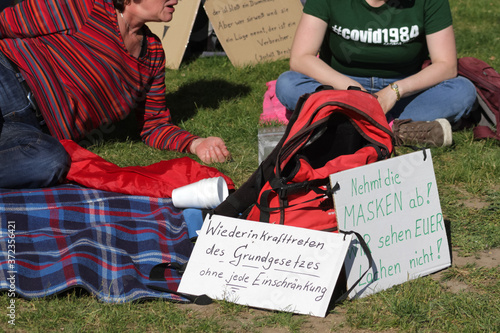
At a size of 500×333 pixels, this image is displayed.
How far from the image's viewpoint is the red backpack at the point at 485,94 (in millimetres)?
4125

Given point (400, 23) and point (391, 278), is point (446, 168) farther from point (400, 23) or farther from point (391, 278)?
point (391, 278)

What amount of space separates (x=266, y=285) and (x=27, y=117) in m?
1.74

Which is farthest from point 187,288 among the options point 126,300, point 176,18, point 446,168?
point 176,18

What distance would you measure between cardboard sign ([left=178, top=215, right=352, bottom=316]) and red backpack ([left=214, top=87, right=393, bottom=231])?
13 cm

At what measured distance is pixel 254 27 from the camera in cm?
582

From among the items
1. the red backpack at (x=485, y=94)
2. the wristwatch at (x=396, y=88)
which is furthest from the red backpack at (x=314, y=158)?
the red backpack at (x=485, y=94)

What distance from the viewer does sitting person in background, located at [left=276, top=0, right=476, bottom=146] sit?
385 cm

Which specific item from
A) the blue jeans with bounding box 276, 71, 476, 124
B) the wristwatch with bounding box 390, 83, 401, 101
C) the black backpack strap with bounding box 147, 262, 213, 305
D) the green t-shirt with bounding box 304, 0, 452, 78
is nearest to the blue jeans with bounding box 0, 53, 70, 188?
the black backpack strap with bounding box 147, 262, 213, 305

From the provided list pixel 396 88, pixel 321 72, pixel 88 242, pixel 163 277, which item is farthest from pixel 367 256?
pixel 321 72

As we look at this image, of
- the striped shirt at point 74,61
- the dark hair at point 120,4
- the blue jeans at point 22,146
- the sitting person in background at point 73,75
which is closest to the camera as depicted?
the blue jeans at point 22,146

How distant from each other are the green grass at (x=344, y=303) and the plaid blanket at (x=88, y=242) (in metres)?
0.07

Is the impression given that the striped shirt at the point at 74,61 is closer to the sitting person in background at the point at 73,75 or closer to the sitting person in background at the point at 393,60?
the sitting person in background at the point at 73,75

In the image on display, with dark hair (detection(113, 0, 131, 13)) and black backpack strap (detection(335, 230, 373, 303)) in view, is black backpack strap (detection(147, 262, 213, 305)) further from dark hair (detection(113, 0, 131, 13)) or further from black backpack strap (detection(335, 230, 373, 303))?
dark hair (detection(113, 0, 131, 13))

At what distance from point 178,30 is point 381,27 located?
2340mm
